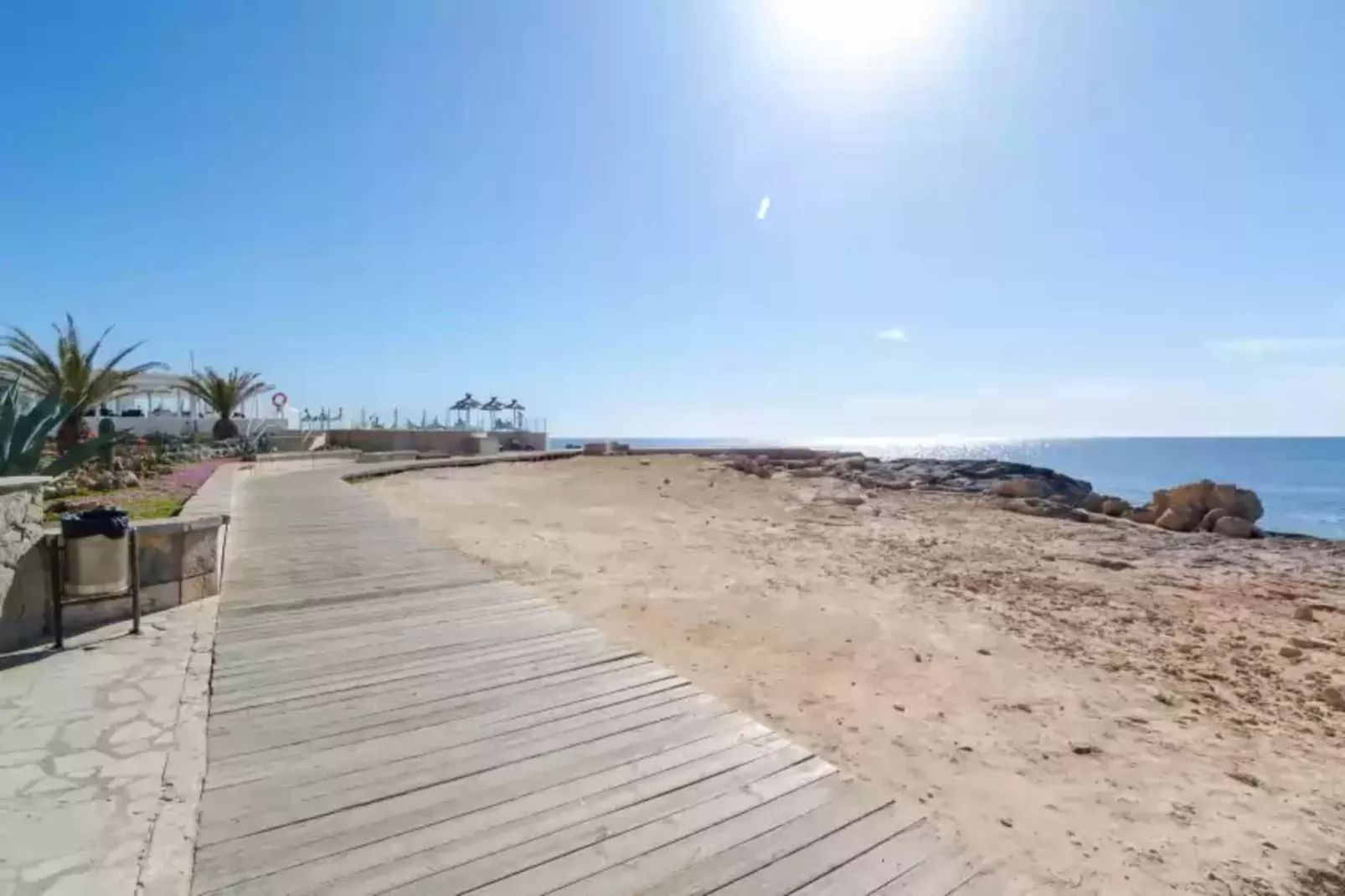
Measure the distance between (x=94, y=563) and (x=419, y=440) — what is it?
2609cm

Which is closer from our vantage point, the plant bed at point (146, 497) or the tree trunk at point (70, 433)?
the plant bed at point (146, 497)

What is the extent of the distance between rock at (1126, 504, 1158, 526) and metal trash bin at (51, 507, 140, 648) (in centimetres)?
1973

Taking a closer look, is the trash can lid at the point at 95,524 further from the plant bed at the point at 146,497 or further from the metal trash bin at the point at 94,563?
the plant bed at the point at 146,497

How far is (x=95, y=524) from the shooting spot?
4.77 m

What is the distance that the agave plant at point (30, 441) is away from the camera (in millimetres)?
6145

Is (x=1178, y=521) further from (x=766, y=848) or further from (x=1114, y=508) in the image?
(x=766, y=848)

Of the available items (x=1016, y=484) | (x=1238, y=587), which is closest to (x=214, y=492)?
(x=1238, y=587)

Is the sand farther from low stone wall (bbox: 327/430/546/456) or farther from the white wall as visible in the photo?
the white wall

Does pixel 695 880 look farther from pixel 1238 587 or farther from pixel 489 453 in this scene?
pixel 489 453

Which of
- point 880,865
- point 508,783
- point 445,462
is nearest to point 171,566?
point 508,783

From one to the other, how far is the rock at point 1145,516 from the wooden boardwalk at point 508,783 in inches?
702

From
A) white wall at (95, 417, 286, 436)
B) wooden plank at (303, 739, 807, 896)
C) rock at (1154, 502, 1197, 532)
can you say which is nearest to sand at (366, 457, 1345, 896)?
wooden plank at (303, 739, 807, 896)

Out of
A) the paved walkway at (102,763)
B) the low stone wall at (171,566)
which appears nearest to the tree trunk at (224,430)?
the low stone wall at (171,566)

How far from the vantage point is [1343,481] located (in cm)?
4725
